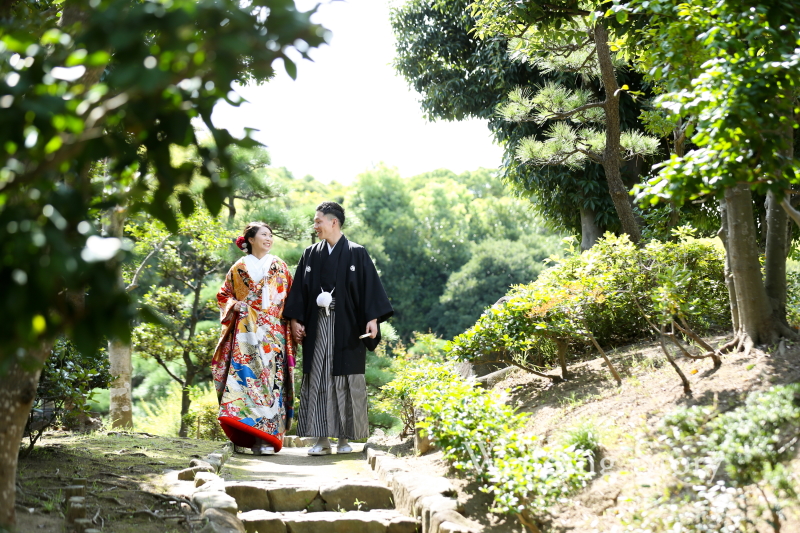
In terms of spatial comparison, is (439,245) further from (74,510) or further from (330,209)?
(74,510)

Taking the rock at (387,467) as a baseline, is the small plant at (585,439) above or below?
above

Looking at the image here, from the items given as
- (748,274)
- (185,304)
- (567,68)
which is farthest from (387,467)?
(185,304)

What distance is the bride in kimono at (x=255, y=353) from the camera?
5.49 m

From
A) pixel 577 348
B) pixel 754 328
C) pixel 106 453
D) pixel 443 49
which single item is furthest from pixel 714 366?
pixel 443 49

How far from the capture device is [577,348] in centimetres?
607

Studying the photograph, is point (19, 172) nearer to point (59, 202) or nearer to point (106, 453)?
point (59, 202)

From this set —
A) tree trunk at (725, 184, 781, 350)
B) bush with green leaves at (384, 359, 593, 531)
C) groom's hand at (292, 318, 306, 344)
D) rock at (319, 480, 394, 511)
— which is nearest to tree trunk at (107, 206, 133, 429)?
groom's hand at (292, 318, 306, 344)

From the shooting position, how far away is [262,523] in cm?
332

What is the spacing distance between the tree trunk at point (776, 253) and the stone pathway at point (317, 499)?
213 centimetres

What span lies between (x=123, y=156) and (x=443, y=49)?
11596 millimetres

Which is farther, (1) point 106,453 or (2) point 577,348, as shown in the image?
(2) point 577,348

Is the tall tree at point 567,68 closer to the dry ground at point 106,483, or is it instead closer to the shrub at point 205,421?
the dry ground at point 106,483

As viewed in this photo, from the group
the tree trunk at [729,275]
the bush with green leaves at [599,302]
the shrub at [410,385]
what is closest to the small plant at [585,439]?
the bush with green leaves at [599,302]

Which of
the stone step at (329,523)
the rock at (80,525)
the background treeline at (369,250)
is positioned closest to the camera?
the rock at (80,525)
